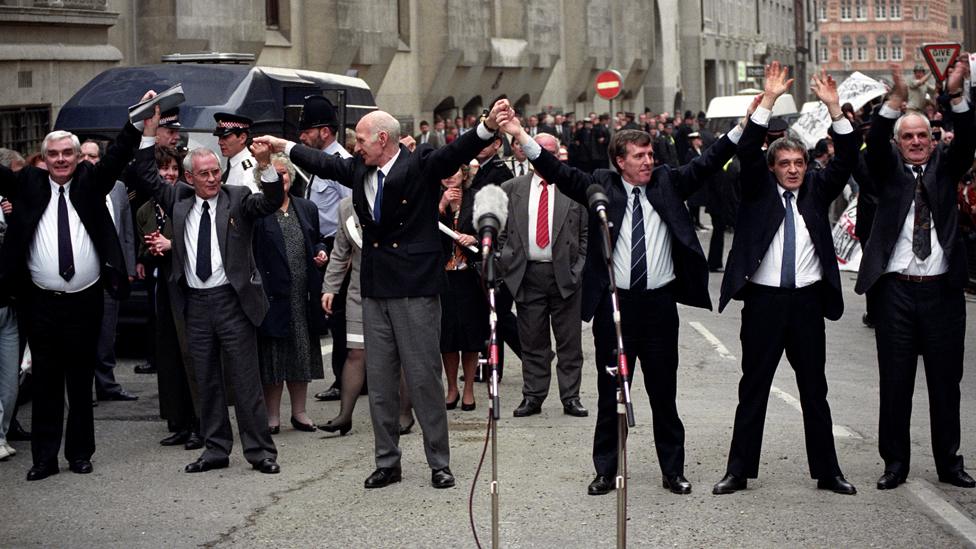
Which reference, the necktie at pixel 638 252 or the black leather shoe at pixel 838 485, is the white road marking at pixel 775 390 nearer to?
the black leather shoe at pixel 838 485

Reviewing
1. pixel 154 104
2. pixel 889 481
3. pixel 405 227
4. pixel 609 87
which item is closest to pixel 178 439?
pixel 154 104

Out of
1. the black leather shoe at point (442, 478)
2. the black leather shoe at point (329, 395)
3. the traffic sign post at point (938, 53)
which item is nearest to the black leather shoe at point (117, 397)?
the black leather shoe at point (329, 395)

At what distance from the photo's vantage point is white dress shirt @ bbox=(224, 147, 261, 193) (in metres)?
11.7

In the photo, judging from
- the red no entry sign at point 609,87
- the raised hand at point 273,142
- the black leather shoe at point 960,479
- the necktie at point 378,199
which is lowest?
the black leather shoe at point 960,479

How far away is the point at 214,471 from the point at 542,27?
3835 centimetres

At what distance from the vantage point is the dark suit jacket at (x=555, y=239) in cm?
1145

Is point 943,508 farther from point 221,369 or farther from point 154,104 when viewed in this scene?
point 154,104

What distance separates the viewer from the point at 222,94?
16.1m

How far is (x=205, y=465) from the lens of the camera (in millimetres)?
9664

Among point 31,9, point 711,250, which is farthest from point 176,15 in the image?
point 711,250

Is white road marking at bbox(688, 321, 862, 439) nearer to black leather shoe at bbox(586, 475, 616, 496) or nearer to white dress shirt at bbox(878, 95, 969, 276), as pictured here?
white dress shirt at bbox(878, 95, 969, 276)

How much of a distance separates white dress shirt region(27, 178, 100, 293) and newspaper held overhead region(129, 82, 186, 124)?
2.08 ft

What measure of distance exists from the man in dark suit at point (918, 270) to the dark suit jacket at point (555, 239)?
2.93 metres

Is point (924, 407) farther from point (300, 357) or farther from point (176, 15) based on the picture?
point (176, 15)
